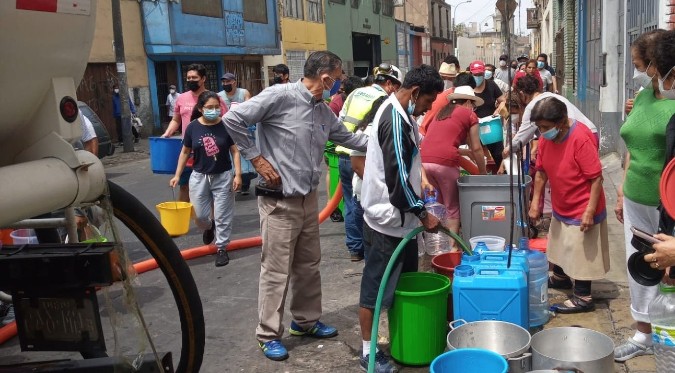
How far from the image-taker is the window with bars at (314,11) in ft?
114

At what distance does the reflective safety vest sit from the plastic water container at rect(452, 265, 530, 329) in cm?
Result: 254

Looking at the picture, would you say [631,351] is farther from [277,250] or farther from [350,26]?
[350,26]

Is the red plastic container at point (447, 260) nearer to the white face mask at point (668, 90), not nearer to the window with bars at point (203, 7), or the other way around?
the white face mask at point (668, 90)

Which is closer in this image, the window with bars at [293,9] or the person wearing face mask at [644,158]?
the person wearing face mask at [644,158]

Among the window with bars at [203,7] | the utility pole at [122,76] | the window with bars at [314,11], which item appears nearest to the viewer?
the utility pole at [122,76]

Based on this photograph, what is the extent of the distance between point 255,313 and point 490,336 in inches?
84.0

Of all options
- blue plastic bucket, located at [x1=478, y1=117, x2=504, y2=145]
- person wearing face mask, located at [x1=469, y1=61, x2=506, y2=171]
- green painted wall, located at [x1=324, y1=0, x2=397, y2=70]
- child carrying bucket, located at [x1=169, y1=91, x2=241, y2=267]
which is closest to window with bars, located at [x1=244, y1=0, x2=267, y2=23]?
green painted wall, located at [x1=324, y1=0, x2=397, y2=70]

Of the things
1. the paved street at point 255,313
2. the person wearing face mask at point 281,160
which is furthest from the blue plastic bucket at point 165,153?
the person wearing face mask at point 281,160

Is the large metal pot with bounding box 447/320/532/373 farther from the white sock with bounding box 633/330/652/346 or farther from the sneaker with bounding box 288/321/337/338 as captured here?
the sneaker with bounding box 288/321/337/338

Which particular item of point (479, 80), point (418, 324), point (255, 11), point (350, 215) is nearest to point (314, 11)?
point (255, 11)

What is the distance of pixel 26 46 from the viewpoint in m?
1.86

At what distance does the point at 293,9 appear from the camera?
107ft

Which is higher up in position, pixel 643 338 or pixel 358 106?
pixel 358 106

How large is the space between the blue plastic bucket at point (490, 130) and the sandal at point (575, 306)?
343 cm
